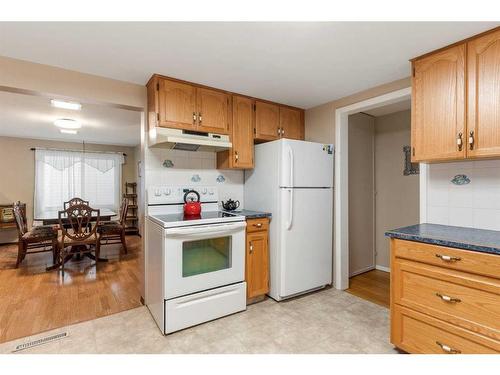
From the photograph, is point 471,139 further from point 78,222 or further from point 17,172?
point 17,172

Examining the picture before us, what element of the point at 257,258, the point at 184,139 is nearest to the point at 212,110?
the point at 184,139

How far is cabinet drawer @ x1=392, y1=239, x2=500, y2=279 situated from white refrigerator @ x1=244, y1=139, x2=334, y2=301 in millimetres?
1057

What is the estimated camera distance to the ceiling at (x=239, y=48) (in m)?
1.64

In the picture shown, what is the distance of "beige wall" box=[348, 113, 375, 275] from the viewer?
3458mm

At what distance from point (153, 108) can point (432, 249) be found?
7.88 feet

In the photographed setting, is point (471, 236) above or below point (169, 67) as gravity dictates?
below

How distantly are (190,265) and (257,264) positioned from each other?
73cm

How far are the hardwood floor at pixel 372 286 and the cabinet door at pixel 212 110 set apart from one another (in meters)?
2.29

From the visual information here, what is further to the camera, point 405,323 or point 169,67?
point 169,67

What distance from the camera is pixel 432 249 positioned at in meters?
1.60

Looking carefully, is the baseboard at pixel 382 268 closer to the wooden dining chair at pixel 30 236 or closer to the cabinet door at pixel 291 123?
the cabinet door at pixel 291 123
